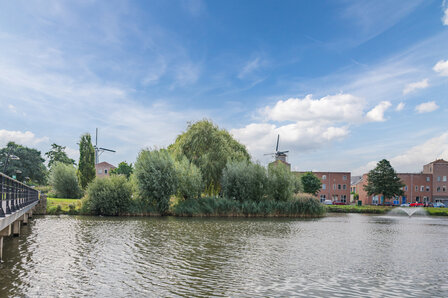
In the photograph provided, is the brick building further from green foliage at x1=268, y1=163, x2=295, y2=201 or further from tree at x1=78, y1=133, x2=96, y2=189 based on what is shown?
tree at x1=78, y1=133, x2=96, y2=189

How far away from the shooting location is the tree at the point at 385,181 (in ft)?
237

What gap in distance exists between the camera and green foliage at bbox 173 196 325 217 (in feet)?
131

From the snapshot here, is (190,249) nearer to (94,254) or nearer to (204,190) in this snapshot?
(94,254)

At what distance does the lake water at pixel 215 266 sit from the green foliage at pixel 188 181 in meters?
18.5

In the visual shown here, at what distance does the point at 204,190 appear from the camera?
4525cm

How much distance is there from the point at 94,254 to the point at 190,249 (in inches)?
178

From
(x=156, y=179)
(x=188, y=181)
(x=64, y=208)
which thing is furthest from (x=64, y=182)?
(x=188, y=181)

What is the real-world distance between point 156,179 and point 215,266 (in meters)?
26.6

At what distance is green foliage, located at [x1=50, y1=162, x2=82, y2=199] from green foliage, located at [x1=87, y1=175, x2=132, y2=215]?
61.4ft

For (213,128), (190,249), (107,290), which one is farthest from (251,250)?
(213,128)

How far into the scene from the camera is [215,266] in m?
14.0

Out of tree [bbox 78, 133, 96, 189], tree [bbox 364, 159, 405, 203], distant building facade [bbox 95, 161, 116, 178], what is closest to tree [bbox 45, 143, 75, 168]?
distant building facade [bbox 95, 161, 116, 178]

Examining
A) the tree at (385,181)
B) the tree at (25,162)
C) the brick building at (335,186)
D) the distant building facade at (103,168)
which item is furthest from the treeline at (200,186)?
the distant building facade at (103,168)

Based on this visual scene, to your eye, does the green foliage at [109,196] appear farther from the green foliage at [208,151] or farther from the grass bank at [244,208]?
the green foliage at [208,151]
